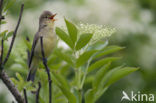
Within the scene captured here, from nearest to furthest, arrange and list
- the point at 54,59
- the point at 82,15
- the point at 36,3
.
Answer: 1. the point at 54,59
2. the point at 82,15
3. the point at 36,3

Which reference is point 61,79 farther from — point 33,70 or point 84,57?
point 33,70

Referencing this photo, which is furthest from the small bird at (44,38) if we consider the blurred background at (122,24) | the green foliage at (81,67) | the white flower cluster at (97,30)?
the blurred background at (122,24)

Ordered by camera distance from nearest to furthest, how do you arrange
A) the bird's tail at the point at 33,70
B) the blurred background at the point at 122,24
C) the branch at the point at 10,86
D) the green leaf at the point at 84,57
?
the branch at the point at 10,86 → the green leaf at the point at 84,57 → the bird's tail at the point at 33,70 → the blurred background at the point at 122,24

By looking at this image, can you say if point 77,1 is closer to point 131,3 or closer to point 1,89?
point 131,3

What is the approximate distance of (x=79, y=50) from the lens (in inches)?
34.5

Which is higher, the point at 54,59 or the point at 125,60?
the point at 54,59

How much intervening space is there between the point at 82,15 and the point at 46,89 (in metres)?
1.54

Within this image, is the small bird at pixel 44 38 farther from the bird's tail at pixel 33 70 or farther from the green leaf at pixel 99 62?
the green leaf at pixel 99 62

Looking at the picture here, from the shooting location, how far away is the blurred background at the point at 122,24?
238cm

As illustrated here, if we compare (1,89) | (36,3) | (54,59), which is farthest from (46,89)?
(36,3)

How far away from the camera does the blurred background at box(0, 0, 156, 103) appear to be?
238 cm

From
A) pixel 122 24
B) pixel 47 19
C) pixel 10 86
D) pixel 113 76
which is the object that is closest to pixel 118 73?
pixel 113 76

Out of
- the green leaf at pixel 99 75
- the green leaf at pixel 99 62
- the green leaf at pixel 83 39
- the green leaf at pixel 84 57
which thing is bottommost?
the green leaf at pixel 99 75

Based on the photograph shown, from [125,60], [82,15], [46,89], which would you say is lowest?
[125,60]
